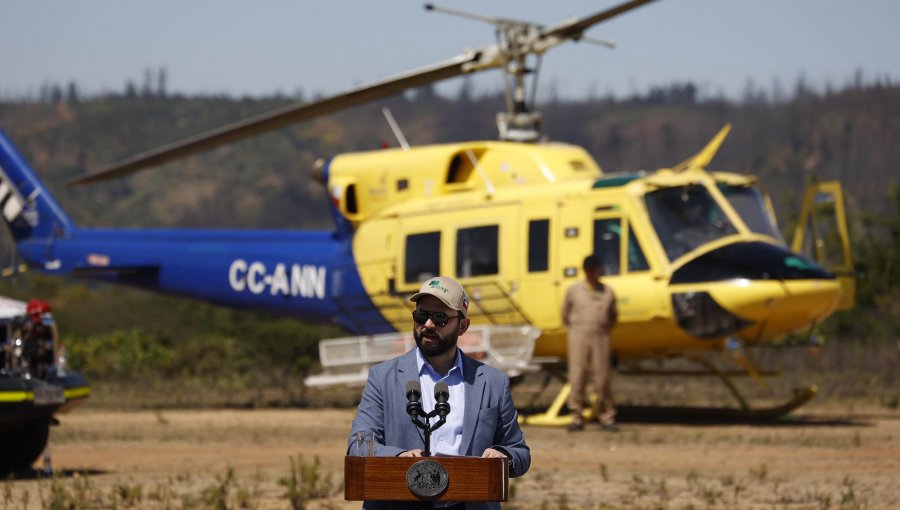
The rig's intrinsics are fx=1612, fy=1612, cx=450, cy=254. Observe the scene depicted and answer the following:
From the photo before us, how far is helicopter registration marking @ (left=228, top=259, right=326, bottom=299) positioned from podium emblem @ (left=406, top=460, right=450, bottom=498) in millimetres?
12843

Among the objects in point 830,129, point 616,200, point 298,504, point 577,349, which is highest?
point 830,129

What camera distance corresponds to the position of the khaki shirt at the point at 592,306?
48.3 feet

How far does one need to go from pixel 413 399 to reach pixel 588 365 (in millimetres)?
9867

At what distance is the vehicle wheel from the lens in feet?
38.5

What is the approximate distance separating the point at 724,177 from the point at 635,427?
8.28 feet

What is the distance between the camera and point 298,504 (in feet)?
31.7

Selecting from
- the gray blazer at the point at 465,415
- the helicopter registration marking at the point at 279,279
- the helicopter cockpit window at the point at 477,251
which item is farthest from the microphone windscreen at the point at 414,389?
the helicopter registration marking at the point at 279,279

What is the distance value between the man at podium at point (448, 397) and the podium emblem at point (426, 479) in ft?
0.79

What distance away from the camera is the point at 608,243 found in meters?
15.2

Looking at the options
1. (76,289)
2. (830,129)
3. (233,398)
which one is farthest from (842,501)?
(830,129)

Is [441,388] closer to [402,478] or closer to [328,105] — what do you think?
[402,478]

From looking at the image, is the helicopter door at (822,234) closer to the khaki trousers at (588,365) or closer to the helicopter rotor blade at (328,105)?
the khaki trousers at (588,365)

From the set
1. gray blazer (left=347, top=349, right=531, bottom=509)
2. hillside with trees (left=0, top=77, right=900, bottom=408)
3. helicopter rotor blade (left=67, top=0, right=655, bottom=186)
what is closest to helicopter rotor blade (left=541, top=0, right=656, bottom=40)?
helicopter rotor blade (left=67, top=0, right=655, bottom=186)

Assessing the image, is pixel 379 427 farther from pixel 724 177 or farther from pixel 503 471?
pixel 724 177
